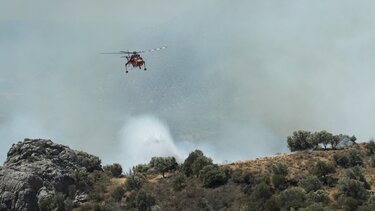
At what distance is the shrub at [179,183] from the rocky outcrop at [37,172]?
2050 centimetres

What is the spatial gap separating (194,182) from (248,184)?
1253 cm

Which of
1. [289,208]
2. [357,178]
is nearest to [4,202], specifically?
[289,208]

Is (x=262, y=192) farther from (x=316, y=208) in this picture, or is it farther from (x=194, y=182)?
(x=194, y=182)

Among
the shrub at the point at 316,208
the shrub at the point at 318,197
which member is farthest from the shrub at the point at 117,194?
the shrub at the point at 316,208

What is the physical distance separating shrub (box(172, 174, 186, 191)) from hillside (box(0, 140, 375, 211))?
20 cm

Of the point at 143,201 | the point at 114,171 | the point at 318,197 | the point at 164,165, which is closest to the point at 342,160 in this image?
the point at 318,197

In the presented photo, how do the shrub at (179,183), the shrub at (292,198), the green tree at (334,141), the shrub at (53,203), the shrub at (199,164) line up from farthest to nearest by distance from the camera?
the green tree at (334,141) → the shrub at (199,164) → the shrub at (179,183) → the shrub at (53,203) → the shrub at (292,198)

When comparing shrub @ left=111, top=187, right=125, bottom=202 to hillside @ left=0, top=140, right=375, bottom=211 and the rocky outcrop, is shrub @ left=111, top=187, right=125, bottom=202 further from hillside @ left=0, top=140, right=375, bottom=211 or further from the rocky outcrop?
the rocky outcrop

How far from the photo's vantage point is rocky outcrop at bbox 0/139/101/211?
123688 millimetres

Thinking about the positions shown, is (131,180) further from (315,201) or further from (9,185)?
(315,201)

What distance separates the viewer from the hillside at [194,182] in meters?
105

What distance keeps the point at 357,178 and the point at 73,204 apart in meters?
55.4

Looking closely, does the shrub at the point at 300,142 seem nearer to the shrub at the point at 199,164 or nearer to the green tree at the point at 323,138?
the green tree at the point at 323,138

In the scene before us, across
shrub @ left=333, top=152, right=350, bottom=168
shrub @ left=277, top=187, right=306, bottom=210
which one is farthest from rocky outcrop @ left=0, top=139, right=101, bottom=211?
shrub @ left=333, top=152, right=350, bottom=168
